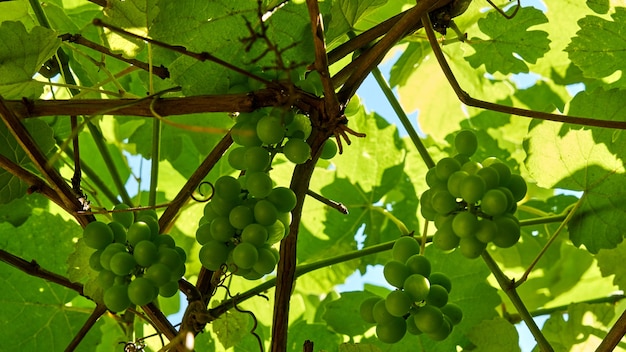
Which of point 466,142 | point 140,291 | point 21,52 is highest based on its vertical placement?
point 21,52

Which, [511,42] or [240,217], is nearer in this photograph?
[240,217]

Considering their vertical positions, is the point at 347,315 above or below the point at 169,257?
above

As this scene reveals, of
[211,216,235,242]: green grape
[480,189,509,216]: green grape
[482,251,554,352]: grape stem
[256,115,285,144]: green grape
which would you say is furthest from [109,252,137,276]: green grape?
[482,251,554,352]: grape stem

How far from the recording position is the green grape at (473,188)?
83cm

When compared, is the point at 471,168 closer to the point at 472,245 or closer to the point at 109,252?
Result: the point at 472,245

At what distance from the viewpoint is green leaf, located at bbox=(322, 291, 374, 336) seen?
142 cm

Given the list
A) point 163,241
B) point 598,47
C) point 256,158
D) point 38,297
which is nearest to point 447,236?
point 256,158

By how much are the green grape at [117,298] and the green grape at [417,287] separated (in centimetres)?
35

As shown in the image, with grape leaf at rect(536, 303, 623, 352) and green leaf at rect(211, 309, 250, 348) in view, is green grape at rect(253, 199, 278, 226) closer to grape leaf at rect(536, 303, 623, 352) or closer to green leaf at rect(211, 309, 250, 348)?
green leaf at rect(211, 309, 250, 348)

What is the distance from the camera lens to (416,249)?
0.99m

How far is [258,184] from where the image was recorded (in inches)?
32.7

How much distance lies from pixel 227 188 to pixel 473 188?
0.29m

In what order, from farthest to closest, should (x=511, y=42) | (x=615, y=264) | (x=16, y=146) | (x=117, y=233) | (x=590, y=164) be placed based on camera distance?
(x=615, y=264) → (x=511, y=42) → (x=590, y=164) → (x=16, y=146) → (x=117, y=233)

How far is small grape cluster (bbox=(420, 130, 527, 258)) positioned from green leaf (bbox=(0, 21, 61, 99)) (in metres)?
0.55
